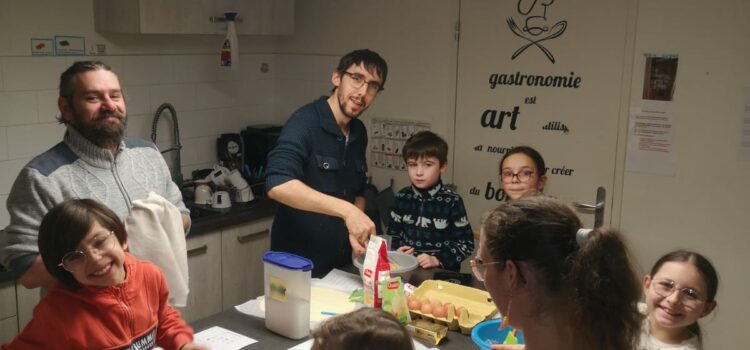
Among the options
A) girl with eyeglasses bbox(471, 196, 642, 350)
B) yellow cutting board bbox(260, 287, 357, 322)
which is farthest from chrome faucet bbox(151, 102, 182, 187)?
girl with eyeglasses bbox(471, 196, 642, 350)

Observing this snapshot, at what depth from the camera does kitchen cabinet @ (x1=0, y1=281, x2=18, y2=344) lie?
2.88 m

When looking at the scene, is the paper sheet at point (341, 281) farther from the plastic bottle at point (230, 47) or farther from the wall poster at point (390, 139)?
the plastic bottle at point (230, 47)

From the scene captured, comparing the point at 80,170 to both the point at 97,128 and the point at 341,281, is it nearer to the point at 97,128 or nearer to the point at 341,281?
the point at 97,128

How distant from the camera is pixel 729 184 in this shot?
10.3 ft

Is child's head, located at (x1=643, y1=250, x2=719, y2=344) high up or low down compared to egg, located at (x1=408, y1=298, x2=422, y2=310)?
up

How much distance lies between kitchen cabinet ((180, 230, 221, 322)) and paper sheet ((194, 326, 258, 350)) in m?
1.41

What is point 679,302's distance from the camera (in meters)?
2.00

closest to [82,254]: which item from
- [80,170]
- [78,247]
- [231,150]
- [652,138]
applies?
[78,247]

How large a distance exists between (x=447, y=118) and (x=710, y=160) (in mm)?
1332

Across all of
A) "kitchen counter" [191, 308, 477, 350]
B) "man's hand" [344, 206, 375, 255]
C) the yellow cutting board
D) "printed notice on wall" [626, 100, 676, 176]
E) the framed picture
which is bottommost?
"kitchen counter" [191, 308, 477, 350]

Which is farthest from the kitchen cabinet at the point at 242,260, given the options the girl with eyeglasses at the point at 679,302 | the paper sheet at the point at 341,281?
the girl with eyeglasses at the point at 679,302

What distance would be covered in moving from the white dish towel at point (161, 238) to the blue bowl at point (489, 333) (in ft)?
2.96

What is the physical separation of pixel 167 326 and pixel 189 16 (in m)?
2.17

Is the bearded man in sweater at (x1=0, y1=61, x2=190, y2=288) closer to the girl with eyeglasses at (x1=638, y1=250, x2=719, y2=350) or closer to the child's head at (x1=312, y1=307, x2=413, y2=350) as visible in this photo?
the child's head at (x1=312, y1=307, x2=413, y2=350)
